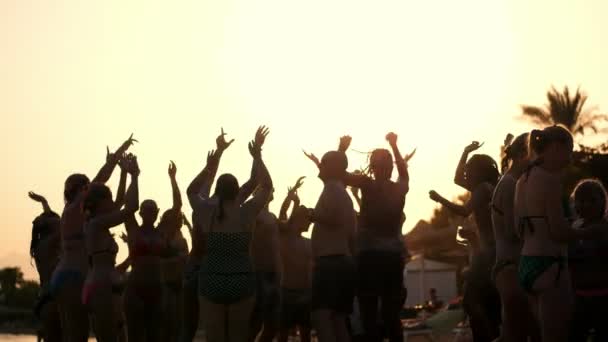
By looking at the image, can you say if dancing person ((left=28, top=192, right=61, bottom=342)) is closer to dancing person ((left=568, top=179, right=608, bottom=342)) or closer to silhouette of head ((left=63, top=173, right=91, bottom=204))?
silhouette of head ((left=63, top=173, right=91, bottom=204))

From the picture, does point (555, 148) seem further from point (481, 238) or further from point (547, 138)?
point (481, 238)

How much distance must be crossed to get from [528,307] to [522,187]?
1.60 metres

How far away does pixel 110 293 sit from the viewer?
13.6m

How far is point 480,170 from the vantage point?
43.2 ft

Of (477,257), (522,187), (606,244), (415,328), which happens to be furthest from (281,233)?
(415,328)

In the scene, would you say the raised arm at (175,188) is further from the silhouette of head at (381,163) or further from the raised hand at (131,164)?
the silhouette of head at (381,163)

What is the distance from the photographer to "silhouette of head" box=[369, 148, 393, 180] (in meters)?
14.3

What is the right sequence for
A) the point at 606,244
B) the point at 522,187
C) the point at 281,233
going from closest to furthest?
1. the point at 522,187
2. the point at 606,244
3. the point at 281,233

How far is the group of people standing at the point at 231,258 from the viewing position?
13039 millimetres

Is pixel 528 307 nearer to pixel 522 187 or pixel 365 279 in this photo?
pixel 522 187

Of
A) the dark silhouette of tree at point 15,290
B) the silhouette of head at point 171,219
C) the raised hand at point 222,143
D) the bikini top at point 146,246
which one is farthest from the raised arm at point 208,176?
the dark silhouette of tree at point 15,290

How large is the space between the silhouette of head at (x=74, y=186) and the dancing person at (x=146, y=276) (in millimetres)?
1729

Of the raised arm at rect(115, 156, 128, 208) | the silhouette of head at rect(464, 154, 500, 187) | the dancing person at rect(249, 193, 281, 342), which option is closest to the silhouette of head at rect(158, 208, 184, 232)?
the dancing person at rect(249, 193, 281, 342)

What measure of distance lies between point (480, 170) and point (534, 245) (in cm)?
315
